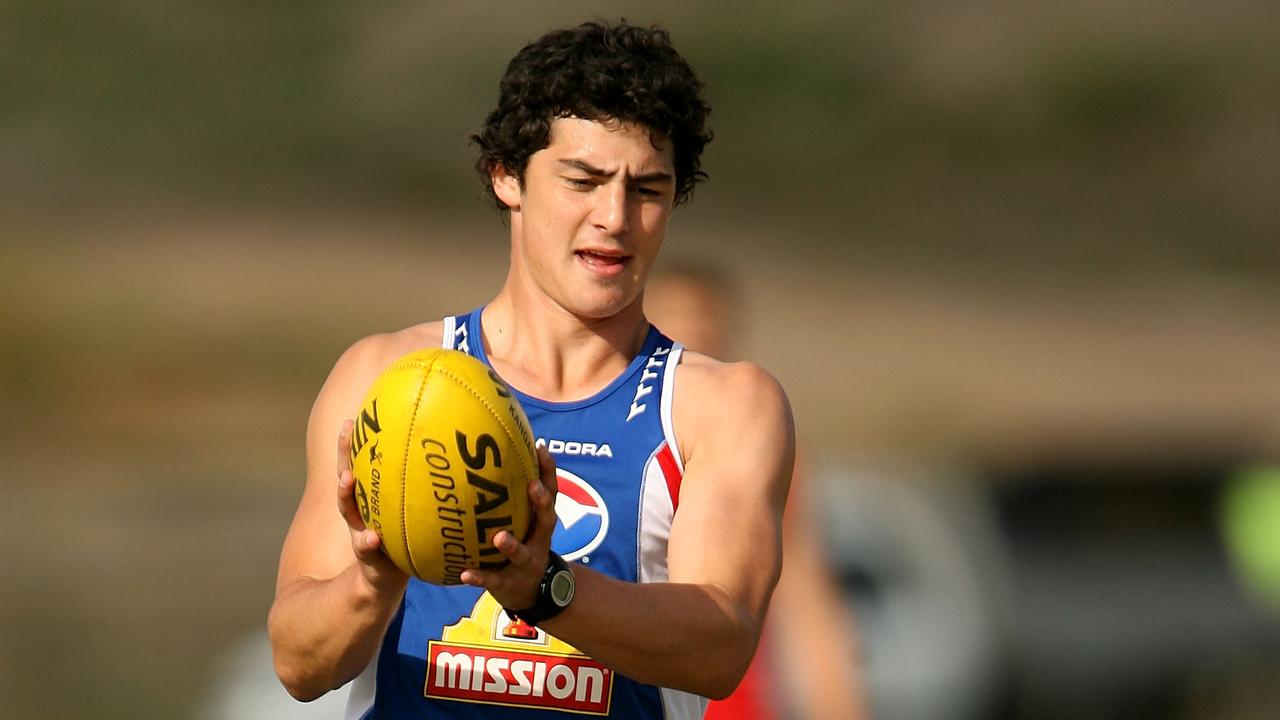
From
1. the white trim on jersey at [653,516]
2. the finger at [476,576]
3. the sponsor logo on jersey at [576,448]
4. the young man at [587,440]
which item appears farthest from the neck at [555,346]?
the finger at [476,576]

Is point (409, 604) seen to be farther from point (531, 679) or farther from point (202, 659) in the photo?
point (202, 659)

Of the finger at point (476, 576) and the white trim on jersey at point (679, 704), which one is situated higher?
the finger at point (476, 576)

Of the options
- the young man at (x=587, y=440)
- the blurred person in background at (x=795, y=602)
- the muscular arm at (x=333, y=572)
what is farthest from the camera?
the blurred person in background at (x=795, y=602)

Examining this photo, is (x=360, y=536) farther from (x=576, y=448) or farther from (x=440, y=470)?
(x=576, y=448)

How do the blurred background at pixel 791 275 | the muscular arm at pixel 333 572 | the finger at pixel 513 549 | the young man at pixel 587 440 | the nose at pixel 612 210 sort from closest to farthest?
the finger at pixel 513 549 → the muscular arm at pixel 333 572 → the young man at pixel 587 440 → the nose at pixel 612 210 → the blurred background at pixel 791 275

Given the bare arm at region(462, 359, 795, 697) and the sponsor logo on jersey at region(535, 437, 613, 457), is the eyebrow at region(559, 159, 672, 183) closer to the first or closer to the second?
the bare arm at region(462, 359, 795, 697)

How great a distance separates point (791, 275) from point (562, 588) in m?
26.1

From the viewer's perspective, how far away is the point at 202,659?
506 inches

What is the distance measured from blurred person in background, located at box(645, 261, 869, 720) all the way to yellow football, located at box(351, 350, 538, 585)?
8.29ft

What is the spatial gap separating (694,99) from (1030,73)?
102 feet

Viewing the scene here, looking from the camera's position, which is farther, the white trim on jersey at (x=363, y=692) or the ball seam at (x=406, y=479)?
the white trim on jersey at (x=363, y=692)

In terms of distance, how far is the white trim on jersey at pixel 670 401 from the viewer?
3990mm

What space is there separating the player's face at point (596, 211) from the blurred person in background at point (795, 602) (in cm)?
195

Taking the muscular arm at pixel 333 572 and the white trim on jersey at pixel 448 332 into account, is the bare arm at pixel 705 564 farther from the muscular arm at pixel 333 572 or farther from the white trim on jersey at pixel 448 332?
the white trim on jersey at pixel 448 332
